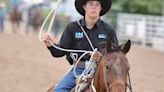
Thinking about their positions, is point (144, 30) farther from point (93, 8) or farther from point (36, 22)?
point (93, 8)

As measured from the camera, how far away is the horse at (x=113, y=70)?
4.84 m

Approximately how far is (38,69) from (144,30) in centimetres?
1774

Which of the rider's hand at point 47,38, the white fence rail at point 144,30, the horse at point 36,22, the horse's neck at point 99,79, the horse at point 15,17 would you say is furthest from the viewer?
the horse at point 36,22

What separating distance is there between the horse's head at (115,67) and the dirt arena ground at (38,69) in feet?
24.0

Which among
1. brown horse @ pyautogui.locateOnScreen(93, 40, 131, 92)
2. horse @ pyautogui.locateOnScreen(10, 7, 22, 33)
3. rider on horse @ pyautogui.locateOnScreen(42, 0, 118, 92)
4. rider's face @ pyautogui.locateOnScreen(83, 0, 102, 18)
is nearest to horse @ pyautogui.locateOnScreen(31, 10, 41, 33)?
horse @ pyautogui.locateOnScreen(10, 7, 22, 33)

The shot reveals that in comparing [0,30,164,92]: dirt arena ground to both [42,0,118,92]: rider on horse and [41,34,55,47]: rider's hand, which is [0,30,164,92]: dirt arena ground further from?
[41,34,55,47]: rider's hand

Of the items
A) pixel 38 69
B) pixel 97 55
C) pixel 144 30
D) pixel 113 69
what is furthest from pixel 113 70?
pixel 144 30

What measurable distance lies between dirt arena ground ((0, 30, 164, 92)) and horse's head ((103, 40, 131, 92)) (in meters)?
7.33

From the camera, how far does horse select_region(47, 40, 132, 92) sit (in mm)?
4836

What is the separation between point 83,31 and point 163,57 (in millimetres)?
20489

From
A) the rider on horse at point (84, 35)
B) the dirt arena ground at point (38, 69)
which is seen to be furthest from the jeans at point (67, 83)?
the dirt arena ground at point (38, 69)

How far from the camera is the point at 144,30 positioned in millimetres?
33625

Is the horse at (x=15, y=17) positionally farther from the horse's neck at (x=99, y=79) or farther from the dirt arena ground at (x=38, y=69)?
the horse's neck at (x=99, y=79)

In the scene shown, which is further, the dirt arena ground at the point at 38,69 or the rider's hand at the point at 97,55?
the dirt arena ground at the point at 38,69
